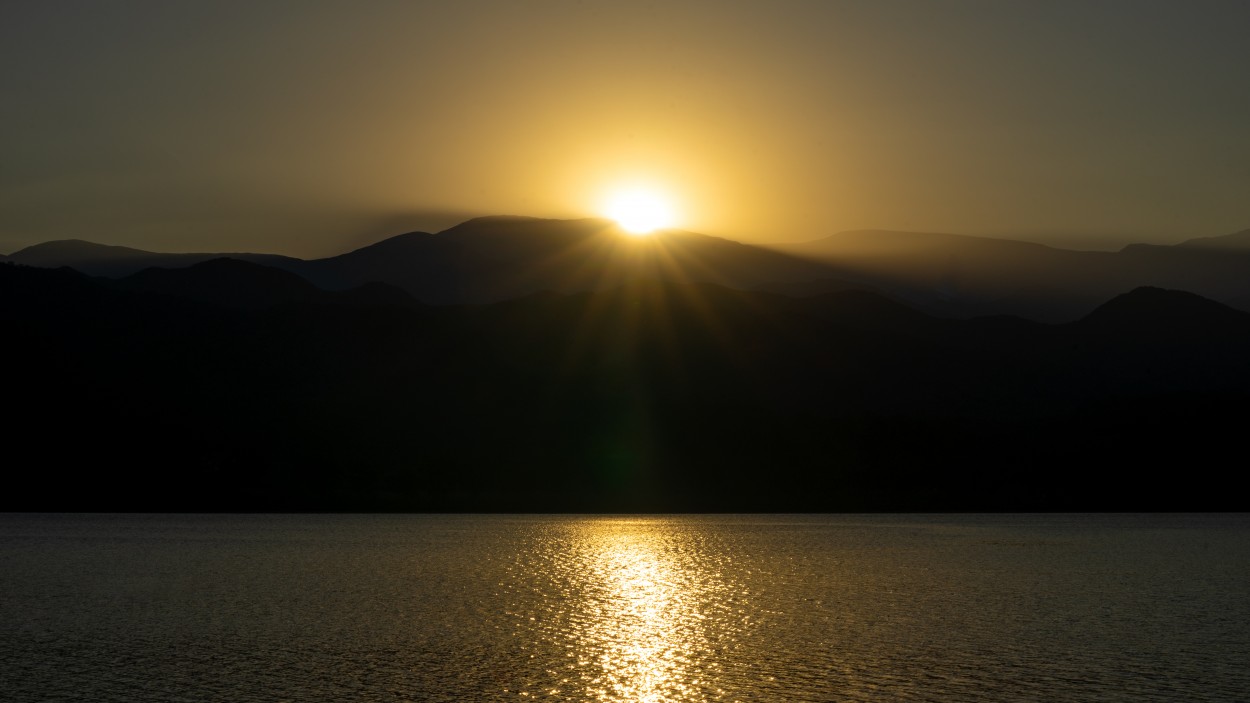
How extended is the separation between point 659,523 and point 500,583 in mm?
86846

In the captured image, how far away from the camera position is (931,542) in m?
115

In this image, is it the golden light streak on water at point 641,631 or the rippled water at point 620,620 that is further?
the rippled water at point 620,620

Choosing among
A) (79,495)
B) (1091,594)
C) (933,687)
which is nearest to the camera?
(933,687)

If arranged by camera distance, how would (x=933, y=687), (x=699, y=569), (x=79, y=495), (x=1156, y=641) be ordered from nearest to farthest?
(x=933, y=687) → (x=1156, y=641) → (x=699, y=569) → (x=79, y=495)

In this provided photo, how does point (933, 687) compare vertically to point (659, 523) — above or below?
below

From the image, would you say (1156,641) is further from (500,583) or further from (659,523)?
(659,523)

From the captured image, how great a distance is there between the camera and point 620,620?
5469 cm

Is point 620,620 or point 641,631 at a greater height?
point 620,620

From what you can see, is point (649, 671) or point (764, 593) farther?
point (764, 593)

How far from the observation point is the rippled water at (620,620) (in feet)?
124

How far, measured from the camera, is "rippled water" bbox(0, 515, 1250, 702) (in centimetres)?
3784

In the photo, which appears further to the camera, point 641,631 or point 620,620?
point 620,620

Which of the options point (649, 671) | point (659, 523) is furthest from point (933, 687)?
point (659, 523)

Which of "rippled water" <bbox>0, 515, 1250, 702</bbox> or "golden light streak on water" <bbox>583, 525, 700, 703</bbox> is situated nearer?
"golden light streak on water" <bbox>583, 525, 700, 703</bbox>
